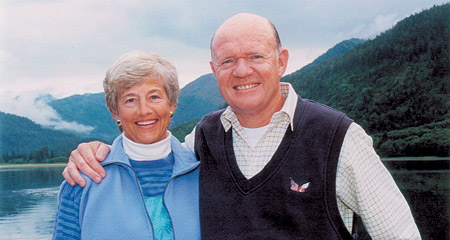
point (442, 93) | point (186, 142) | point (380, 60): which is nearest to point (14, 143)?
point (380, 60)

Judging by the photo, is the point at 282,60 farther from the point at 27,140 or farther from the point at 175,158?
the point at 27,140

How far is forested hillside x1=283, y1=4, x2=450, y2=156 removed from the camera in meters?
107

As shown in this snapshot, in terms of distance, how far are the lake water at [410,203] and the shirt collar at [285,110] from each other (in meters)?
71.6

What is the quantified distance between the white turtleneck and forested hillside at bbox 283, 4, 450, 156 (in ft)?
361

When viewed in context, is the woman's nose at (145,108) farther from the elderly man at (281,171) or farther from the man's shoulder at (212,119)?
the man's shoulder at (212,119)

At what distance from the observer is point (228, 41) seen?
2828 mm

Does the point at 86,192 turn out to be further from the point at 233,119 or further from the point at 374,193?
the point at 374,193

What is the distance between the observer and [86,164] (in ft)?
8.34

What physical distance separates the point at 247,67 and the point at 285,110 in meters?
0.41

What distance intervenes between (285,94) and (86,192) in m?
1.58

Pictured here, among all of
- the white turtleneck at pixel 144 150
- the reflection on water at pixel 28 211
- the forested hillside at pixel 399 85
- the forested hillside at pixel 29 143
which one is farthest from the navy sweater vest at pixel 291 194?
the forested hillside at pixel 29 143

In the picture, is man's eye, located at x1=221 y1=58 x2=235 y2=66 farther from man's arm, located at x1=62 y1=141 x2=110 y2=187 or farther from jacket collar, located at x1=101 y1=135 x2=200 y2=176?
man's arm, located at x1=62 y1=141 x2=110 y2=187

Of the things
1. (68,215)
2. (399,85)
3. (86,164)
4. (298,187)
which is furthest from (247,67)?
(399,85)

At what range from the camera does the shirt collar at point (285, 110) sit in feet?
8.84
